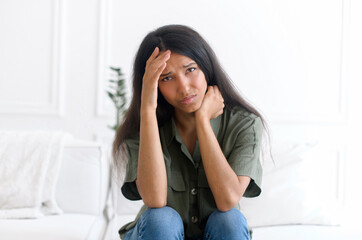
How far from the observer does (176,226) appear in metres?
1.12

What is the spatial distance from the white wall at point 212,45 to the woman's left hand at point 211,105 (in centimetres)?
128

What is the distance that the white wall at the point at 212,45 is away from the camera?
2582 millimetres

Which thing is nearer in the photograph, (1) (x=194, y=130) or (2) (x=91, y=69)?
(1) (x=194, y=130)

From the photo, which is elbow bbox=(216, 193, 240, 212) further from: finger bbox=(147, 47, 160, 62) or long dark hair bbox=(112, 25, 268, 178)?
finger bbox=(147, 47, 160, 62)

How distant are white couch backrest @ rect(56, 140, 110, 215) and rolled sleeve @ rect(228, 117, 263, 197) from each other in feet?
2.34

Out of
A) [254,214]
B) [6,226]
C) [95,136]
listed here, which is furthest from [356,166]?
[6,226]

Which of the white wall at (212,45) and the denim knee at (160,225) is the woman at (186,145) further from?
the white wall at (212,45)

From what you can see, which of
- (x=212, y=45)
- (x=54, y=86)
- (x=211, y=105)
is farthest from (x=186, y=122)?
(x=54, y=86)

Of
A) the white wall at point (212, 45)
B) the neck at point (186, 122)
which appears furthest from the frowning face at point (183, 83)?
the white wall at point (212, 45)

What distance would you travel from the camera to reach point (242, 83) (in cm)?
263

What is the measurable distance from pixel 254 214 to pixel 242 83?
3.82ft

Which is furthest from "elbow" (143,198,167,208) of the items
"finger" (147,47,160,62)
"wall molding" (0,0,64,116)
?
"wall molding" (0,0,64,116)

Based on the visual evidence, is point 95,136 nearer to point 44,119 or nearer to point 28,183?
point 44,119

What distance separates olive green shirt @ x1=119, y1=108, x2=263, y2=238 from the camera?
1268 millimetres
